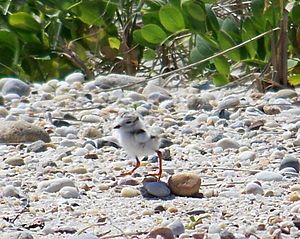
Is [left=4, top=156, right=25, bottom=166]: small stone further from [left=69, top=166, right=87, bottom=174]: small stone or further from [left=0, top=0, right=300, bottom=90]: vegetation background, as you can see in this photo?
[left=0, top=0, right=300, bottom=90]: vegetation background

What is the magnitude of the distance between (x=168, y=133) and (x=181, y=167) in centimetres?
84

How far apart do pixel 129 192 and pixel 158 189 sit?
0.15 metres

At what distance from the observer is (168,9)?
7801mm

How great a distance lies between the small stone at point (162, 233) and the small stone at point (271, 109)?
2.67 m

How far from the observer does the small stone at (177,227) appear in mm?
4172

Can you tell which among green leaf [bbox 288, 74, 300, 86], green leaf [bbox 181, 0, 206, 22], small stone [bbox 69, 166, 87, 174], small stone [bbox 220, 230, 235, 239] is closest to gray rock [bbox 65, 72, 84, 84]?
green leaf [bbox 181, 0, 206, 22]

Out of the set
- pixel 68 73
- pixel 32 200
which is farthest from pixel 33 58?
pixel 32 200

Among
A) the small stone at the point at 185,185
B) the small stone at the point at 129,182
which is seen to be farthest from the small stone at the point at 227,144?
the small stone at the point at 185,185

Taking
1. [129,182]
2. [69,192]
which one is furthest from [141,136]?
[69,192]

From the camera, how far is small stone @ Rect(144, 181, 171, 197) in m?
4.84

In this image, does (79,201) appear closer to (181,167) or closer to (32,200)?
(32,200)

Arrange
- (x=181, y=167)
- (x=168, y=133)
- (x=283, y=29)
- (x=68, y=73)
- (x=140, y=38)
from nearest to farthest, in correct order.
Answer: 1. (x=181, y=167)
2. (x=168, y=133)
3. (x=283, y=29)
4. (x=140, y=38)
5. (x=68, y=73)

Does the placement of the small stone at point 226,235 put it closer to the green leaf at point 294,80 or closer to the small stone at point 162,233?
the small stone at point 162,233

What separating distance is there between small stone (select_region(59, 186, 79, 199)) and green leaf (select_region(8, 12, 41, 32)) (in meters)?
3.87
